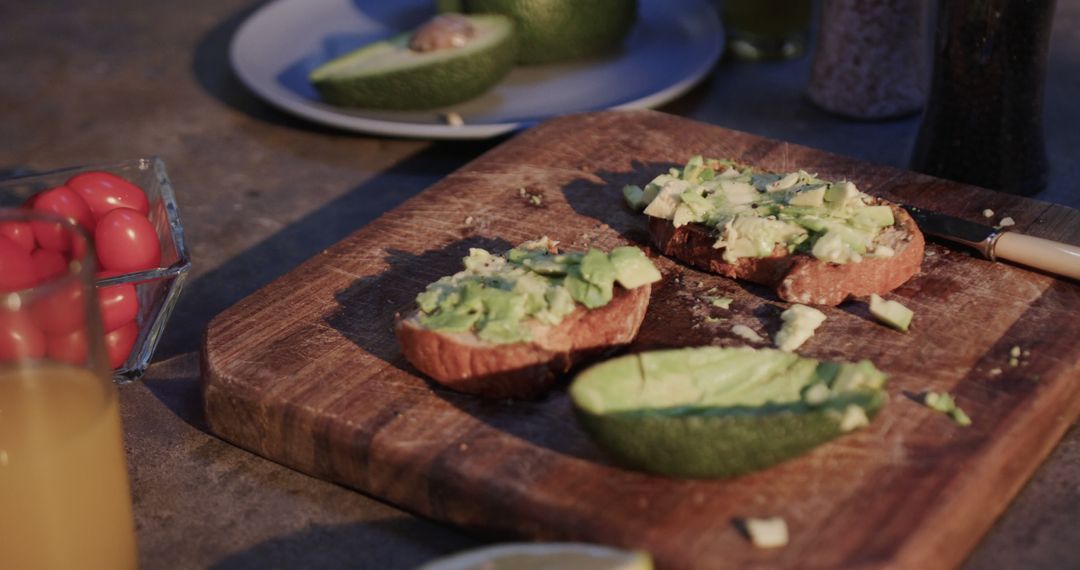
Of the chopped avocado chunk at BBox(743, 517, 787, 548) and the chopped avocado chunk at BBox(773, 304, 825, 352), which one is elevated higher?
the chopped avocado chunk at BBox(773, 304, 825, 352)

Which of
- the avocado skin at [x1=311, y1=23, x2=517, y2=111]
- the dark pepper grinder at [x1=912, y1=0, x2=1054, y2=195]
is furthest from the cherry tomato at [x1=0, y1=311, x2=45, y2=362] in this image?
the dark pepper grinder at [x1=912, y1=0, x2=1054, y2=195]

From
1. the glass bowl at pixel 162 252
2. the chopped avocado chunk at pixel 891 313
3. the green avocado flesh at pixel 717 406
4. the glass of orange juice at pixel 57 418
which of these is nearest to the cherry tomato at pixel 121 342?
the glass bowl at pixel 162 252

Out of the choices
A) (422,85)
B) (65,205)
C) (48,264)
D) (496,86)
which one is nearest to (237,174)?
(422,85)

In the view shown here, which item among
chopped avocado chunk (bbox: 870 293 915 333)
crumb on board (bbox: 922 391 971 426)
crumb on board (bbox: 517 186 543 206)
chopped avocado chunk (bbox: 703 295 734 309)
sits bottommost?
chopped avocado chunk (bbox: 703 295 734 309)

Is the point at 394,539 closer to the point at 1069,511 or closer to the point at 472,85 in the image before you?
the point at 1069,511

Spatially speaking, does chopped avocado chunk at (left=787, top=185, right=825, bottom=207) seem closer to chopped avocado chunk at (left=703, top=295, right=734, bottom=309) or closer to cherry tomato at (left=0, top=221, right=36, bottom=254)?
chopped avocado chunk at (left=703, top=295, right=734, bottom=309)

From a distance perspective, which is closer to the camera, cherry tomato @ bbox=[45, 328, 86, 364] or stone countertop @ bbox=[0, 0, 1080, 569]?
cherry tomato @ bbox=[45, 328, 86, 364]

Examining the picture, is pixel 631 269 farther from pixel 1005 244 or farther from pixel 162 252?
pixel 162 252
